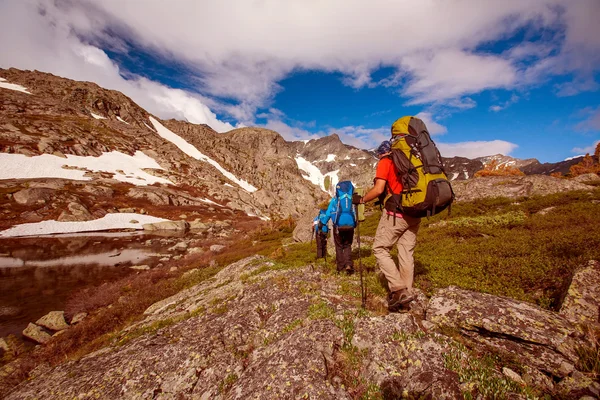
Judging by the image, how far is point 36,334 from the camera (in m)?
13.4

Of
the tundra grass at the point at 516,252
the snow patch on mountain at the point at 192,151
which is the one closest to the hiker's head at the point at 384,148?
the tundra grass at the point at 516,252

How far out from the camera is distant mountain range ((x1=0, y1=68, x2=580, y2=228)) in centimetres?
6844

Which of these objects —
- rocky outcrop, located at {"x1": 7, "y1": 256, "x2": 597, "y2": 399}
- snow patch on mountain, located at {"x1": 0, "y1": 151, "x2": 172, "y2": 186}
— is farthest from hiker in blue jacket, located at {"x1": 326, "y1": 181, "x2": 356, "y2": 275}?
snow patch on mountain, located at {"x1": 0, "y1": 151, "x2": 172, "y2": 186}

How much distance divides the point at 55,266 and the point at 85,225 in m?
31.0

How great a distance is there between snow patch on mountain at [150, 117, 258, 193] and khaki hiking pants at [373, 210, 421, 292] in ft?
419

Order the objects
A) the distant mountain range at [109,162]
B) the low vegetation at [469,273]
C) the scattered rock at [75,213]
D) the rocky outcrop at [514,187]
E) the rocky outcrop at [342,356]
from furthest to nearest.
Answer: the distant mountain range at [109,162]
the scattered rock at [75,213]
the rocky outcrop at [514,187]
the low vegetation at [469,273]
the rocky outcrop at [342,356]

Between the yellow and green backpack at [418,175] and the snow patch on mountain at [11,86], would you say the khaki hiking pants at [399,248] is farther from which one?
the snow patch on mountain at [11,86]

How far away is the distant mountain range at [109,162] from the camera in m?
68.4

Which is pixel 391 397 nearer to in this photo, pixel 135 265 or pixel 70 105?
pixel 135 265

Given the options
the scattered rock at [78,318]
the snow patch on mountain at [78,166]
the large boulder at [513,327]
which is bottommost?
the scattered rock at [78,318]

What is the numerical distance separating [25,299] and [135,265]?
32.7ft

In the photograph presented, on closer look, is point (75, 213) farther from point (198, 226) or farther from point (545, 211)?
point (545, 211)

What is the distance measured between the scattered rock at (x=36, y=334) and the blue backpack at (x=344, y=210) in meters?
15.7

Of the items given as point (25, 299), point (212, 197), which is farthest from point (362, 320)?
point (212, 197)
